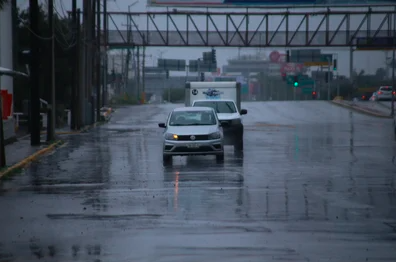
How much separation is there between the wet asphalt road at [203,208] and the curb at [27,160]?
0.38 m

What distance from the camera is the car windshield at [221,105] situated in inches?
1121

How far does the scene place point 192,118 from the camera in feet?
77.2

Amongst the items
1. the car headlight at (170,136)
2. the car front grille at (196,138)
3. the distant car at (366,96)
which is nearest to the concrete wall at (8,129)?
the car headlight at (170,136)

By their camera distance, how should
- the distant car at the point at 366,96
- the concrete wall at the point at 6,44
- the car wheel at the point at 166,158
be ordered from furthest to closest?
the distant car at the point at 366,96 < the concrete wall at the point at 6,44 < the car wheel at the point at 166,158

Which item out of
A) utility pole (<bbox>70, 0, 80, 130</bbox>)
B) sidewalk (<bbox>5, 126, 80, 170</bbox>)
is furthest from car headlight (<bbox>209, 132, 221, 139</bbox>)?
utility pole (<bbox>70, 0, 80, 130</bbox>)

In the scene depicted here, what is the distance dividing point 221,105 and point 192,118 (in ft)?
17.4

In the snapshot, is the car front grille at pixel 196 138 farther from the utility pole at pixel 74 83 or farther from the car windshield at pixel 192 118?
the utility pole at pixel 74 83

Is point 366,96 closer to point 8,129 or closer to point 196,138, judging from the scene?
point 8,129

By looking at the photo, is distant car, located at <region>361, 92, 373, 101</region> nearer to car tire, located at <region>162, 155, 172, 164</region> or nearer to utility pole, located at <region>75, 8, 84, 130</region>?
utility pole, located at <region>75, 8, 84, 130</region>

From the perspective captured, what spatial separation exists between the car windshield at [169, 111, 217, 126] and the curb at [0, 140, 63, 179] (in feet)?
14.3

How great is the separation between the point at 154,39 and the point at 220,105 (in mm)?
37484

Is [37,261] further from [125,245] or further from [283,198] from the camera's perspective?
[283,198]

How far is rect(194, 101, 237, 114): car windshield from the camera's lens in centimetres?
2847

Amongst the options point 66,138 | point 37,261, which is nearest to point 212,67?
point 66,138
